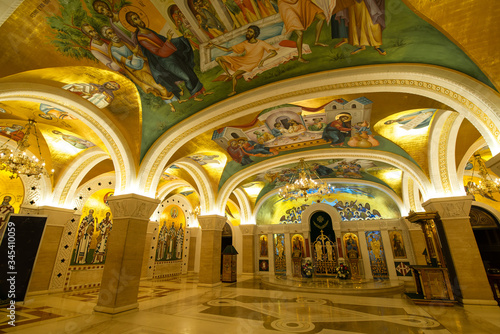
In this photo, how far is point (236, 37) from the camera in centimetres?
388

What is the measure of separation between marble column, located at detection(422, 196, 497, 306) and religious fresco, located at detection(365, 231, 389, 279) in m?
6.15

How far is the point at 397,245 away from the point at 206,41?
13404 mm

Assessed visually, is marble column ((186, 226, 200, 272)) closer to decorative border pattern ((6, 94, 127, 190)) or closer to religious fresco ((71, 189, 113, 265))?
religious fresco ((71, 189, 113, 265))

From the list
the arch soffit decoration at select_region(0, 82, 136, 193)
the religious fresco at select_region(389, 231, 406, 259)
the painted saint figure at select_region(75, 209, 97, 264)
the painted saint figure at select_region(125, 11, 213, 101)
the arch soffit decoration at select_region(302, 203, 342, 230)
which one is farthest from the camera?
the arch soffit decoration at select_region(302, 203, 342, 230)

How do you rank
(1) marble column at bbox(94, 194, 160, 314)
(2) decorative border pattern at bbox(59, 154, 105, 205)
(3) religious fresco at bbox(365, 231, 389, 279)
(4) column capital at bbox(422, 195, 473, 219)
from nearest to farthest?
(1) marble column at bbox(94, 194, 160, 314) → (4) column capital at bbox(422, 195, 473, 219) → (2) decorative border pattern at bbox(59, 154, 105, 205) → (3) religious fresco at bbox(365, 231, 389, 279)

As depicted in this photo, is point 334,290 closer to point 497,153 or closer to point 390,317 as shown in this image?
point 390,317

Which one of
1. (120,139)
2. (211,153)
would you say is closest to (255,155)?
(211,153)

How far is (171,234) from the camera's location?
43.5 ft

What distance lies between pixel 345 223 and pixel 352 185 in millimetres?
2490

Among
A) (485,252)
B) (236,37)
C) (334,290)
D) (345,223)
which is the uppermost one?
(236,37)

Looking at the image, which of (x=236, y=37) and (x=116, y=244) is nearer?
(x=236, y=37)

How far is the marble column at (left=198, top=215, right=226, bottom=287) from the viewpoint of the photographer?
910 centimetres

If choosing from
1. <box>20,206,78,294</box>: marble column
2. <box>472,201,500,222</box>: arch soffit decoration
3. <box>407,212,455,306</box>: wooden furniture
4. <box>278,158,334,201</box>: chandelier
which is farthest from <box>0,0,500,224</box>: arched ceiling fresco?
<box>472,201,500,222</box>: arch soffit decoration

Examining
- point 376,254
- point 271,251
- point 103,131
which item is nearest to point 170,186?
point 103,131
